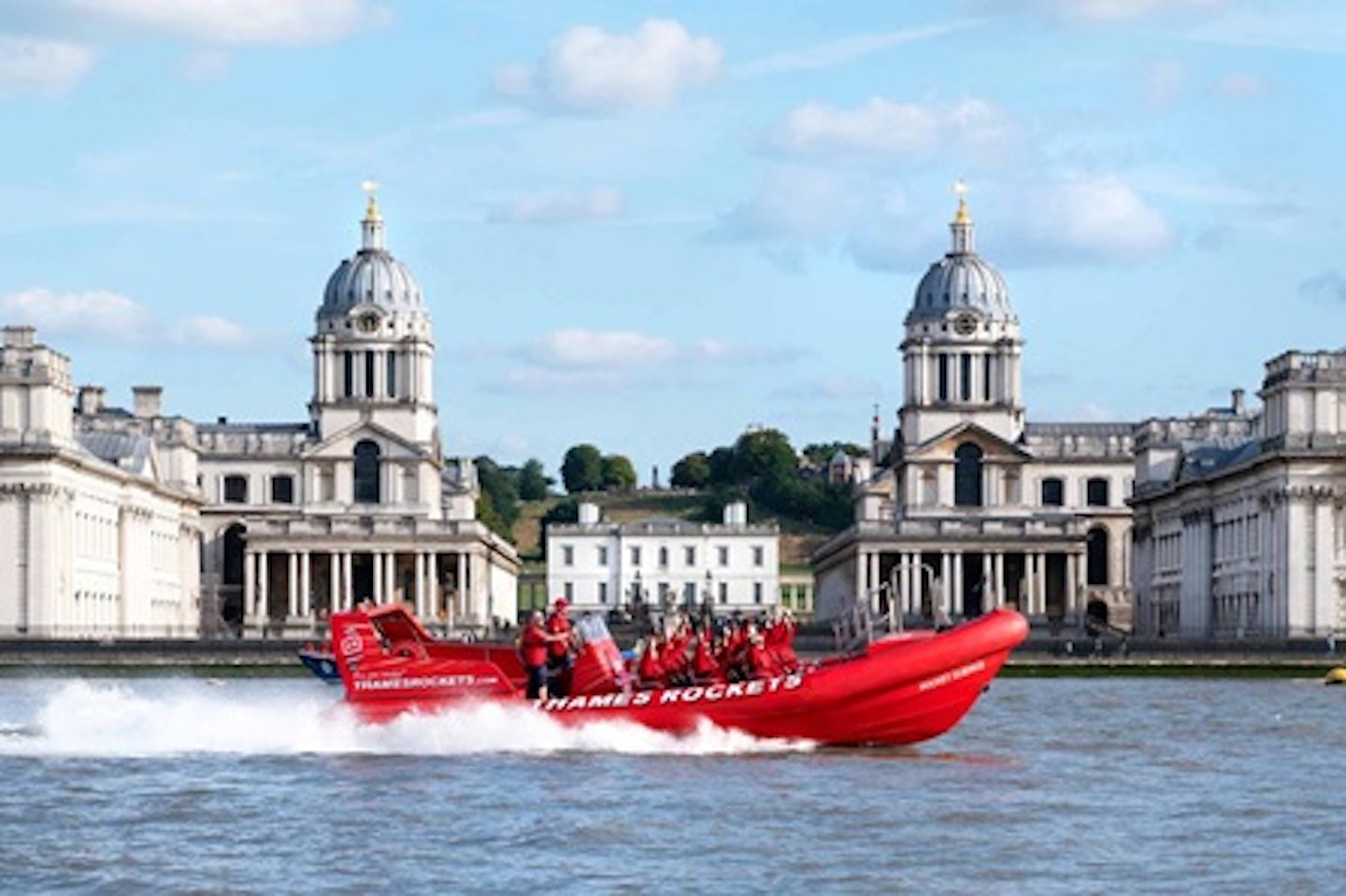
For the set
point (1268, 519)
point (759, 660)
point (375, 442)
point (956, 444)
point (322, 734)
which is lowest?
point (322, 734)

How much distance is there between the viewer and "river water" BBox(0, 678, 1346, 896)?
164 feet

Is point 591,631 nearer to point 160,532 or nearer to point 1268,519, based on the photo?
point 1268,519

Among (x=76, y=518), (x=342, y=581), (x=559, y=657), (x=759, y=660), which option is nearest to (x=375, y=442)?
Result: (x=342, y=581)

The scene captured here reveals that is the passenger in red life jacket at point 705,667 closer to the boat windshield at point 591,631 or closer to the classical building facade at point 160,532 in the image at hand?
the boat windshield at point 591,631

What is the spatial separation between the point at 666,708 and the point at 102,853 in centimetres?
1670

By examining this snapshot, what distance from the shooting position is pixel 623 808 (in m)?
57.8

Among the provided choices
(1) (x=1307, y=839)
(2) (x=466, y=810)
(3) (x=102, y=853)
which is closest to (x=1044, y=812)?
(1) (x=1307, y=839)

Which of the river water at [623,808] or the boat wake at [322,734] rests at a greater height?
the boat wake at [322,734]

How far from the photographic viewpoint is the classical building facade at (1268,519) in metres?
152

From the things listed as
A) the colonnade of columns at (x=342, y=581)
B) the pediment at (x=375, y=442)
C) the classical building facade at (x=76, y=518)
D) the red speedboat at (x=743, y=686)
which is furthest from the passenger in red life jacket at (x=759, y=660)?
the pediment at (x=375, y=442)

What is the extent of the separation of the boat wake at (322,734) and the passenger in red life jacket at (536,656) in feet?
1.65

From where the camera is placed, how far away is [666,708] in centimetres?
6738

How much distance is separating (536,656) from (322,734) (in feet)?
13.8

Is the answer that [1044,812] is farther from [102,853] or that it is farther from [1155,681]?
[1155,681]
